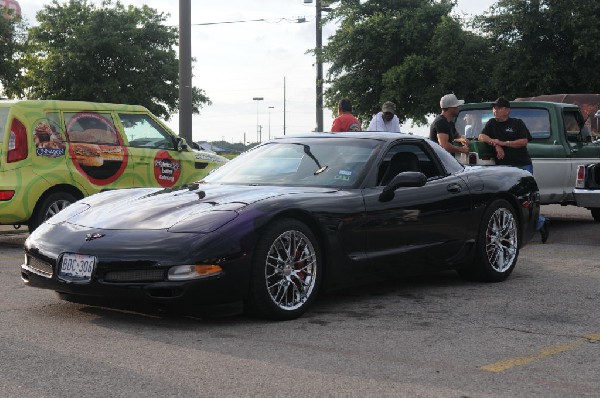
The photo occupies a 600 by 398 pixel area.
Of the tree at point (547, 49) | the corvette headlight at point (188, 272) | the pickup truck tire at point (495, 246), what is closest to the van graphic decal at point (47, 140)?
the pickup truck tire at point (495, 246)

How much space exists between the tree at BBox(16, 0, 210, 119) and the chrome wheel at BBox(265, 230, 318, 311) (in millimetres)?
43475

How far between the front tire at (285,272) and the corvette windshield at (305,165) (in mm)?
754

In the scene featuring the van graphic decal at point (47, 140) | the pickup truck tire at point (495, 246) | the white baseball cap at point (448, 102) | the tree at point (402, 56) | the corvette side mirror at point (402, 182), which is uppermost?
the tree at point (402, 56)

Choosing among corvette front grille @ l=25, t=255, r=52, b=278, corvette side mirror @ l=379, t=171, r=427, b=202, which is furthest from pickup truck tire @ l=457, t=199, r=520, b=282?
corvette front grille @ l=25, t=255, r=52, b=278

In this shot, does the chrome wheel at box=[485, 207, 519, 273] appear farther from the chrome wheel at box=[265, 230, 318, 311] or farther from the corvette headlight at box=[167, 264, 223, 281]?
the corvette headlight at box=[167, 264, 223, 281]

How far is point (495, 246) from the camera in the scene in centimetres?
789

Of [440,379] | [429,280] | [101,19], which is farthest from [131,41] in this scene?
[440,379]

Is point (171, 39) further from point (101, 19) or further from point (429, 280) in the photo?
point (429, 280)

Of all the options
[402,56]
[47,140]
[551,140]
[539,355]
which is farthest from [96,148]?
[402,56]

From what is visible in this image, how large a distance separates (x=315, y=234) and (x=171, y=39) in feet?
160

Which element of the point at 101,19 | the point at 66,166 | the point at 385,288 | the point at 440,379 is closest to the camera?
the point at 440,379

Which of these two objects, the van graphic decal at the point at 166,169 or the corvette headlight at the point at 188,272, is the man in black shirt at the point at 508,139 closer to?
the van graphic decal at the point at 166,169

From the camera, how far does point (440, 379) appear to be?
4574 mm

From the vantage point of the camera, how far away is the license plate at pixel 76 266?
575 cm
